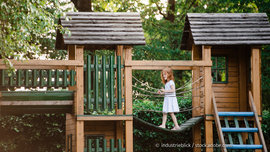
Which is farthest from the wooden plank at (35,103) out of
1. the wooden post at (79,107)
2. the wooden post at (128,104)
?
the wooden post at (128,104)

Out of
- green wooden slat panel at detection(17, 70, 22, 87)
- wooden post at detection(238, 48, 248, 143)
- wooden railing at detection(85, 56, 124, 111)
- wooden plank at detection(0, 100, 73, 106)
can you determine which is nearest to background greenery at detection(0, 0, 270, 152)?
green wooden slat panel at detection(17, 70, 22, 87)

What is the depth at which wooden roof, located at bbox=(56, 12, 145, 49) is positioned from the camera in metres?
10.1

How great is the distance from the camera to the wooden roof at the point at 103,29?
10117 mm

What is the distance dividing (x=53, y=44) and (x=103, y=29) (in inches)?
211

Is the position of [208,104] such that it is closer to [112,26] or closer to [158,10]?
[112,26]

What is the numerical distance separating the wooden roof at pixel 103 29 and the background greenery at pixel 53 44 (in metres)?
0.44

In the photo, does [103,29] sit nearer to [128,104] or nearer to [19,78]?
[128,104]

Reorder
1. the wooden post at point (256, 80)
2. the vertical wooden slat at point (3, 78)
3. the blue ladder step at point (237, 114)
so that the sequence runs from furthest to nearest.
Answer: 1. the wooden post at point (256, 80)
2. the blue ladder step at point (237, 114)
3. the vertical wooden slat at point (3, 78)

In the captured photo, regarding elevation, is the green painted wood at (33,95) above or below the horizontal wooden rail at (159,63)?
below

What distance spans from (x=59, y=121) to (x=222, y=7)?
10.6m

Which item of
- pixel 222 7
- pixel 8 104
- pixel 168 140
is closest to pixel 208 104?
pixel 168 140

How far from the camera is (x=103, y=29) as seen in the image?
10.5 metres

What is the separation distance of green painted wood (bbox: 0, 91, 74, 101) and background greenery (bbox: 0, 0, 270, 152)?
86 centimetres

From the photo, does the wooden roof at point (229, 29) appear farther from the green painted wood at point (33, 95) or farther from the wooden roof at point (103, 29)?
the green painted wood at point (33, 95)
